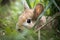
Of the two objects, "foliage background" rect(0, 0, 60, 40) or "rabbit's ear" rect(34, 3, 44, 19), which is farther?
"rabbit's ear" rect(34, 3, 44, 19)

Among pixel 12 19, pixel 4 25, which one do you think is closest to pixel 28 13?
pixel 12 19

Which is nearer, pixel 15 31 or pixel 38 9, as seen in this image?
pixel 15 31

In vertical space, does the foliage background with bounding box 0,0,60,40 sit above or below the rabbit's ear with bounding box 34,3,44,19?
below

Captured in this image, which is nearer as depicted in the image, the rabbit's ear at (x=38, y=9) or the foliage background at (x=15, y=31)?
the foliage background at (x=15, y=31)

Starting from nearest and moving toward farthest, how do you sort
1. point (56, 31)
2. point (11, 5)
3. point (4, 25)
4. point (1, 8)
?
point (56, 31), point (4, 25), point (1, 8), point (11, 5)

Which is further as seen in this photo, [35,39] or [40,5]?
[40,5]

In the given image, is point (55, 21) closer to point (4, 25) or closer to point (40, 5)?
point (40, 5)

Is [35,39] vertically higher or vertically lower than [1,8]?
lower

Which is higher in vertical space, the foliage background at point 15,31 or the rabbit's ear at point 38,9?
the rabbit's ear at point 38,9

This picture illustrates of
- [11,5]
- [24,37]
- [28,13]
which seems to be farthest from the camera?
[11,5]
